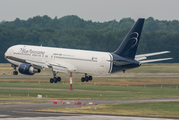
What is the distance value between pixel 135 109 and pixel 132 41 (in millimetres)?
19590

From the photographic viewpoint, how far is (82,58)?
88438mm

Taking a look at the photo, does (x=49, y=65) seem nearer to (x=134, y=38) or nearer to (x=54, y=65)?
(x=54, y=65)

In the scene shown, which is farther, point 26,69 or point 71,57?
point 26,69

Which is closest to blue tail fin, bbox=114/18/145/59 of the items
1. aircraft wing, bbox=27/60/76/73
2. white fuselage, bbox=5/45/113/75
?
white fuselage, bbox=5/45/113/75

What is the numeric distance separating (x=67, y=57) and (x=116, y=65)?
1214 cm

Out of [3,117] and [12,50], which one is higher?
[12,50]

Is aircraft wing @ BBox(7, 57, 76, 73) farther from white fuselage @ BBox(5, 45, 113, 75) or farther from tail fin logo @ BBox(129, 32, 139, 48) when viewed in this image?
tail fin logo @ BBox(129, 32, 139, 48)

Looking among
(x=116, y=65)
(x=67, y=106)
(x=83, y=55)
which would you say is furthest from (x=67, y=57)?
(x=67, y=106)

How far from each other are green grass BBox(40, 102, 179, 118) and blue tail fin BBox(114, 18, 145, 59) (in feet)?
41.8

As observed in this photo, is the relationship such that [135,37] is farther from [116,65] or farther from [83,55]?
[83,55]

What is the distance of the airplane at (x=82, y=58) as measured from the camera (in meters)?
83.8

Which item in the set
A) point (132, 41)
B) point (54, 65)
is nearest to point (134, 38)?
point (132, 41)

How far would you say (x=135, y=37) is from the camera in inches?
3275

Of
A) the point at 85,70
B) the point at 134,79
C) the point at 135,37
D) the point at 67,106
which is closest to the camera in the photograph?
the point at 67,106
